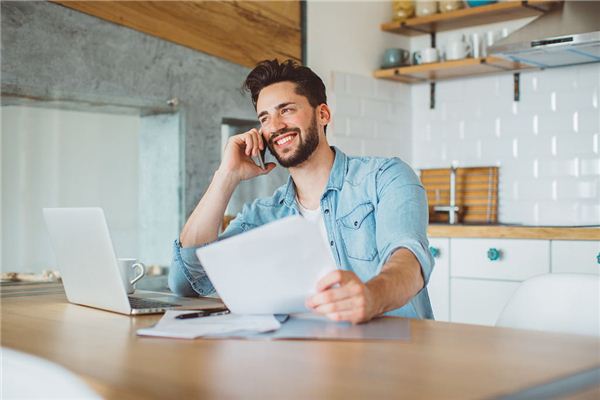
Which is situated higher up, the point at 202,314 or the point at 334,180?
the point at 334,180

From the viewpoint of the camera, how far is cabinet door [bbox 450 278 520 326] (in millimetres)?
3674

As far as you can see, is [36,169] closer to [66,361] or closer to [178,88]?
[178,88]

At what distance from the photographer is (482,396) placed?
879 mm

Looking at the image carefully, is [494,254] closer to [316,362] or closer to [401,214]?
[401,214]

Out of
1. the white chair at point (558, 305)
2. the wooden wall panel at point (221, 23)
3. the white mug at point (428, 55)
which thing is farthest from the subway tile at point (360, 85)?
the white chair at point (558, 305)

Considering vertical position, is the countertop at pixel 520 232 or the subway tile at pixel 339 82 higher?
the subway tile at pixel 339 82

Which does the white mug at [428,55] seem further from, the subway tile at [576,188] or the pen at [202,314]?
the pen at [202,314]

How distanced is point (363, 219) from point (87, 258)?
749 millimetres

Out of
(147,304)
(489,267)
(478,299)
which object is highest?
(147,304)

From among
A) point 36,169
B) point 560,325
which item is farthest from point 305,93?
point 36,169

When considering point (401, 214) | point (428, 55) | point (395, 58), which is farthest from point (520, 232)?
point (401, 214)

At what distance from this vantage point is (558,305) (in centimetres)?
169

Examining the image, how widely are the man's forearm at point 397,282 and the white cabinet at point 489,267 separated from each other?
1932 millimetres

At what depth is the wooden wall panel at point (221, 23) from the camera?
346 centimetres
